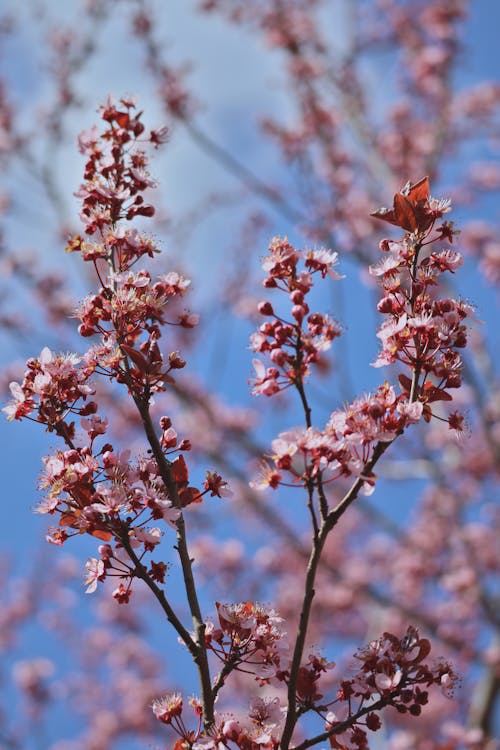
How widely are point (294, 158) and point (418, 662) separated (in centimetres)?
774

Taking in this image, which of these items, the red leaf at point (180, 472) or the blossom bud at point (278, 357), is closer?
the blossom bud at point (278, 357)

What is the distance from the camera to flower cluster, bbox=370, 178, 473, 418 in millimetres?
1842

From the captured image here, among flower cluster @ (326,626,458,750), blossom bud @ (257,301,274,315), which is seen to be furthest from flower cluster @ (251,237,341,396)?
flower cluster @ (326,626,458,750)

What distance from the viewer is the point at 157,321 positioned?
6.63 ft

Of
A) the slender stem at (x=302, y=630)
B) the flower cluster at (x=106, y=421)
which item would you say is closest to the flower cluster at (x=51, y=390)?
the flower cluster at (x=106, y=421)

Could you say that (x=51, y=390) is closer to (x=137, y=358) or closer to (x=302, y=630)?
(x=137, y=358)

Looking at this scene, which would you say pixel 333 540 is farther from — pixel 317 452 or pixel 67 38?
pixel 317 452

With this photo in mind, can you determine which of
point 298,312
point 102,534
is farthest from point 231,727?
point 298,312

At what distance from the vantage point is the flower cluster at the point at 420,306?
1.84 metres

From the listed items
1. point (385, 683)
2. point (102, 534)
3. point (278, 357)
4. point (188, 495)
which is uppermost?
point (278, 357)

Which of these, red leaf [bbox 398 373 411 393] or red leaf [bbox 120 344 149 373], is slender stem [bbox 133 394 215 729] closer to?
red leaf [bbox 120 344 149 373]

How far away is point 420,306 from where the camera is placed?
6.21 feet

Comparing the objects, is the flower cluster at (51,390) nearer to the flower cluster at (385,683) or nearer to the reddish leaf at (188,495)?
the reddish leaf at (188,495)

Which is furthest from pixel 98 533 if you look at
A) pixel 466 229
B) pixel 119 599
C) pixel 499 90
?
pixel 499 90
